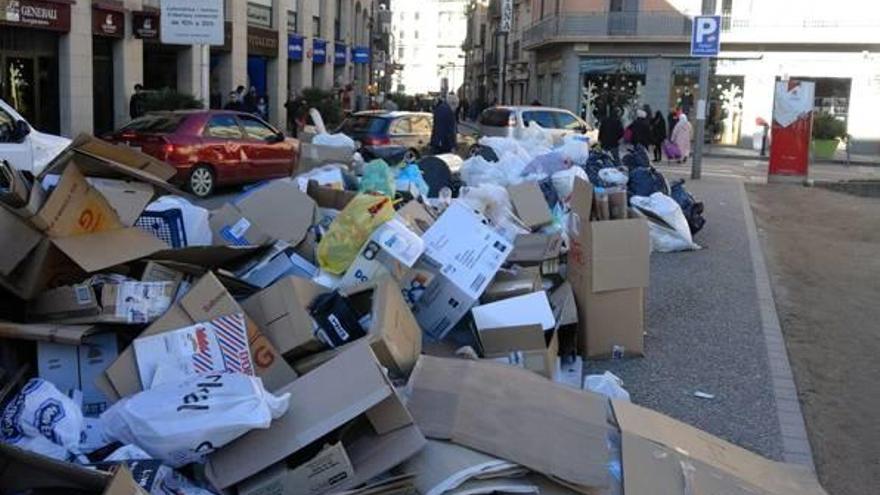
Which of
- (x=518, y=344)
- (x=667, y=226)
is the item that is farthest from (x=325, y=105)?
(x=518, y=344)

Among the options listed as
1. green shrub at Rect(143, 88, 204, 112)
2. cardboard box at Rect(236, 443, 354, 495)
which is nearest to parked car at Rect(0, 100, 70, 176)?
cardboard box at Rect(236, 443, 354, 495)

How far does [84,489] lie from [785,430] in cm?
382

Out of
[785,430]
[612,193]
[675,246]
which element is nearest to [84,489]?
[785,430]

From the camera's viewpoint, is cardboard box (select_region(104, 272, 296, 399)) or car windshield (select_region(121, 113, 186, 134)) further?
car windshield (select_region(121, 113, 186, 134))

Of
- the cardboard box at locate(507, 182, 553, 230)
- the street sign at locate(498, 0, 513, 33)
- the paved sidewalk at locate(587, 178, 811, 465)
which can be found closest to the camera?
the paved sidewalk at locate(587, 178, 811, 465)

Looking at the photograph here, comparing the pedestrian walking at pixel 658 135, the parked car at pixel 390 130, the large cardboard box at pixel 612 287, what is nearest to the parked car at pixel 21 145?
the large cardboard box at pixel 612 287

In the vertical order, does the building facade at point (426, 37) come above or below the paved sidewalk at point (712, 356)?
above

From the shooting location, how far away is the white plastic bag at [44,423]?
358 centimetres

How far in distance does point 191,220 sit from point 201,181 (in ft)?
31.4

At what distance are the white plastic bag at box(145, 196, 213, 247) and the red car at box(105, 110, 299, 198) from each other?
840 centimetres

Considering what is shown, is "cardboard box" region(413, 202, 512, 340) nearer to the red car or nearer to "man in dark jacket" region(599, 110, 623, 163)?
the red car

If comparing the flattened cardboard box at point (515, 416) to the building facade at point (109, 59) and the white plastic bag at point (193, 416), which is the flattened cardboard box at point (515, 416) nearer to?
the white plastic bag at point (193, 416)

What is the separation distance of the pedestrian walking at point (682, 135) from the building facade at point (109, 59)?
41.7 ft

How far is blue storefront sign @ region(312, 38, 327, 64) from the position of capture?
38938 mm
